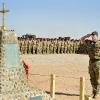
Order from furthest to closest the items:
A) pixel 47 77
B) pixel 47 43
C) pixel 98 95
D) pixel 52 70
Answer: pixel 47 43 → pixel 52 70 → pixel 47 77 → pixel 98 95

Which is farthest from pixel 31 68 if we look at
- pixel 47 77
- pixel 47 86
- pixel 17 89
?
pixel 17 89

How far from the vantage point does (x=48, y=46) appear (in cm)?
4709

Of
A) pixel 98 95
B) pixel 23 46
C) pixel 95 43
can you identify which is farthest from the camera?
pixel 23 46

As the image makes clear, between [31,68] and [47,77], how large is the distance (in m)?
4.99

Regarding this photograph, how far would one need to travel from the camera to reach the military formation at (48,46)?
44.4m

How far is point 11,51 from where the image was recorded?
40.6 ft

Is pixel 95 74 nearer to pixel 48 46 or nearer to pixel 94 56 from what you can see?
pixel 94 56

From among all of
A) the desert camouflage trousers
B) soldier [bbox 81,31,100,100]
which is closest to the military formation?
the desert camouflage trousers

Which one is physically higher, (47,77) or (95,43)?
(95,43)

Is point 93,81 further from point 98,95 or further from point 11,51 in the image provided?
point 11,51

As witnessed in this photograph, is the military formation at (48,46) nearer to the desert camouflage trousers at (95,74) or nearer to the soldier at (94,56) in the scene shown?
the desert camouflage trousers at (95,74)

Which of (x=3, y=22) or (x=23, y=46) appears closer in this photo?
(x=3, y=22)

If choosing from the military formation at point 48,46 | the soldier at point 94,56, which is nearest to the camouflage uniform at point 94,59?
the soldier at point 94,56

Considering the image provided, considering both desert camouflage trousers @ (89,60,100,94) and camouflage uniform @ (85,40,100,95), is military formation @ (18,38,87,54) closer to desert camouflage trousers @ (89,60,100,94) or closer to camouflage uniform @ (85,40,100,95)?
desert camouflage trousers @ (89,60,100,94)
